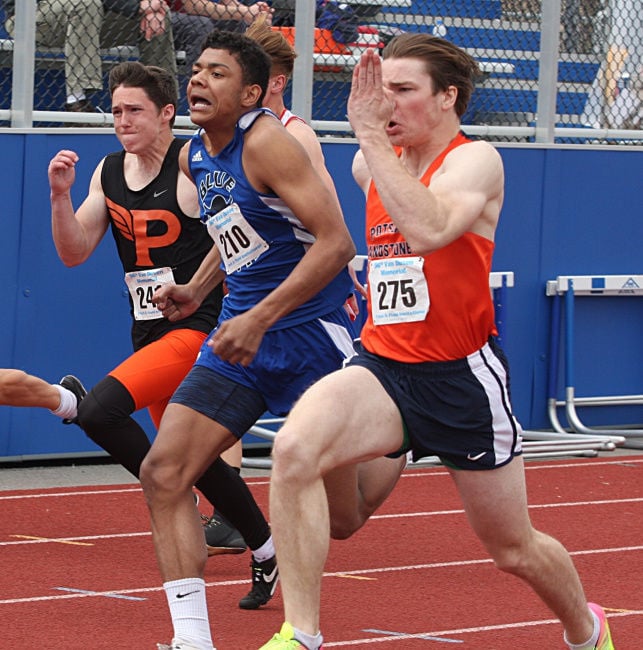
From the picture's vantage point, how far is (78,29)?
28.0 ft

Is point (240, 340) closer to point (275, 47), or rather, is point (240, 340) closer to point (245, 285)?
point (245, 285)

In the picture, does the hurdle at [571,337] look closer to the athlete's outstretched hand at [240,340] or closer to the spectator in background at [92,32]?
the spectator in background at [92,32]

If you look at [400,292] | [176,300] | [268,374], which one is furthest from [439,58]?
[176,300]

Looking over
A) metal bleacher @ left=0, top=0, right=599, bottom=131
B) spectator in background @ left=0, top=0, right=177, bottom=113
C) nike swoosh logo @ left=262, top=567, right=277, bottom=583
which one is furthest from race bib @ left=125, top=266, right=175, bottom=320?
metal bleacher @ left=0, top=0, right=599, bottom=131

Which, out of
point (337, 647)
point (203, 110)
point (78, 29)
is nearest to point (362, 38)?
point (78, 29)

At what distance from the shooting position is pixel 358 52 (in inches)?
380

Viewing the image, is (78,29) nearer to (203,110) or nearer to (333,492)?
(203,110)

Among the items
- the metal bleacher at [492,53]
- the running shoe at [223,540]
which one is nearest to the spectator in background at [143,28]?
the metal bleacher at [492,53]

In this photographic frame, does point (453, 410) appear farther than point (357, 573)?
No

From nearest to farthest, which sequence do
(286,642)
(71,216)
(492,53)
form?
(286,642), (71,216), (492,53)

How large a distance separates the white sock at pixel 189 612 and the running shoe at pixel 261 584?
100 cm

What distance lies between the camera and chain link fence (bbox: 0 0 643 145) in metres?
8.47

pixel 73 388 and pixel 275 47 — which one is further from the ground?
pixel 275 47

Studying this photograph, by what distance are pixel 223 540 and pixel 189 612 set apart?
1809mm
